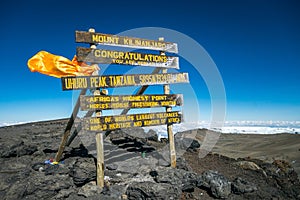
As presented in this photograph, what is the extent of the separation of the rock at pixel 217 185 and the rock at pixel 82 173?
3.35m

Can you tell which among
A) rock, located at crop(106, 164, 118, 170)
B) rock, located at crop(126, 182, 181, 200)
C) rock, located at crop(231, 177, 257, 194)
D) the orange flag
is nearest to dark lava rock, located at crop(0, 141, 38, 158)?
rock, located at crop(106, 164, 118, 170)

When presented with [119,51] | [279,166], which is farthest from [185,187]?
[279,166]

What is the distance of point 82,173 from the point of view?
646 centimetres

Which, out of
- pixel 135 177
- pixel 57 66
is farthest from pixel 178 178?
pixel 57 66

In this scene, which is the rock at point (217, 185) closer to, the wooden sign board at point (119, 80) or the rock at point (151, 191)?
the rock at point (151, 191)

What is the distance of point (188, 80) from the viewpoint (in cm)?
876

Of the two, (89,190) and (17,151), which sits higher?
(17,151)

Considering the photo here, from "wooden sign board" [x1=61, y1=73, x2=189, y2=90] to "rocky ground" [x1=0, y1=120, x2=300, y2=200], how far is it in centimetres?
239

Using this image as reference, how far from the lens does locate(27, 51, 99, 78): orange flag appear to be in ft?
21.0

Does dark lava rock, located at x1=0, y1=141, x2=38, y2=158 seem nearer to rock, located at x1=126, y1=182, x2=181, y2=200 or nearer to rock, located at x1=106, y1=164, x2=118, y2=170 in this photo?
rock, located at x1=106, y1=164, x2=118, y2=170

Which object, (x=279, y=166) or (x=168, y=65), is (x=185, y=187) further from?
(x=279, y=166)

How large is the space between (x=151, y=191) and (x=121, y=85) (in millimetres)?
3186

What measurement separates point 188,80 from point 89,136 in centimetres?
593

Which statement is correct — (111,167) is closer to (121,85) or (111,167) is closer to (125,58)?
(121,85)
